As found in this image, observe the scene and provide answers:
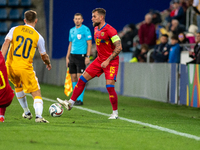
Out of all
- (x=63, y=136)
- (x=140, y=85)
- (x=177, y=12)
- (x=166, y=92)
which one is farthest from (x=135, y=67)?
(x=63, y=136)

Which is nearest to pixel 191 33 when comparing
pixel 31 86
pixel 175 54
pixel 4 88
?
pixel 175 54

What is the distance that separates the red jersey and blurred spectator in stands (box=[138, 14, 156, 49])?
862cm

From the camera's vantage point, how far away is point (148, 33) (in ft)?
52.2

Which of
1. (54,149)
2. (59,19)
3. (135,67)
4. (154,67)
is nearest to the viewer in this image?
(54,149)

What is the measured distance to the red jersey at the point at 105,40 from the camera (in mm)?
7195

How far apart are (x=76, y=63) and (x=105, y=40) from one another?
3085 millimetres

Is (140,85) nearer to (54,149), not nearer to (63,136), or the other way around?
(63,136)

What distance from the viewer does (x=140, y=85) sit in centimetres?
1297

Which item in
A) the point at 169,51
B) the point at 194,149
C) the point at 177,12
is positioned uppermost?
the point at 177,12

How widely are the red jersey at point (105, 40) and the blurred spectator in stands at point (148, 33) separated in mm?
8615

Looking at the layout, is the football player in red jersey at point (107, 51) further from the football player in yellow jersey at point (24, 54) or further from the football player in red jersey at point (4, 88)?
the football player in red jersey at point (4, 88)

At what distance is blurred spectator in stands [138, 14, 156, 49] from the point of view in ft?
51.9

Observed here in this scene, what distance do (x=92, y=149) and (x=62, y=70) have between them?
14171mm

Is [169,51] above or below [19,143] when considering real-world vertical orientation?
above
